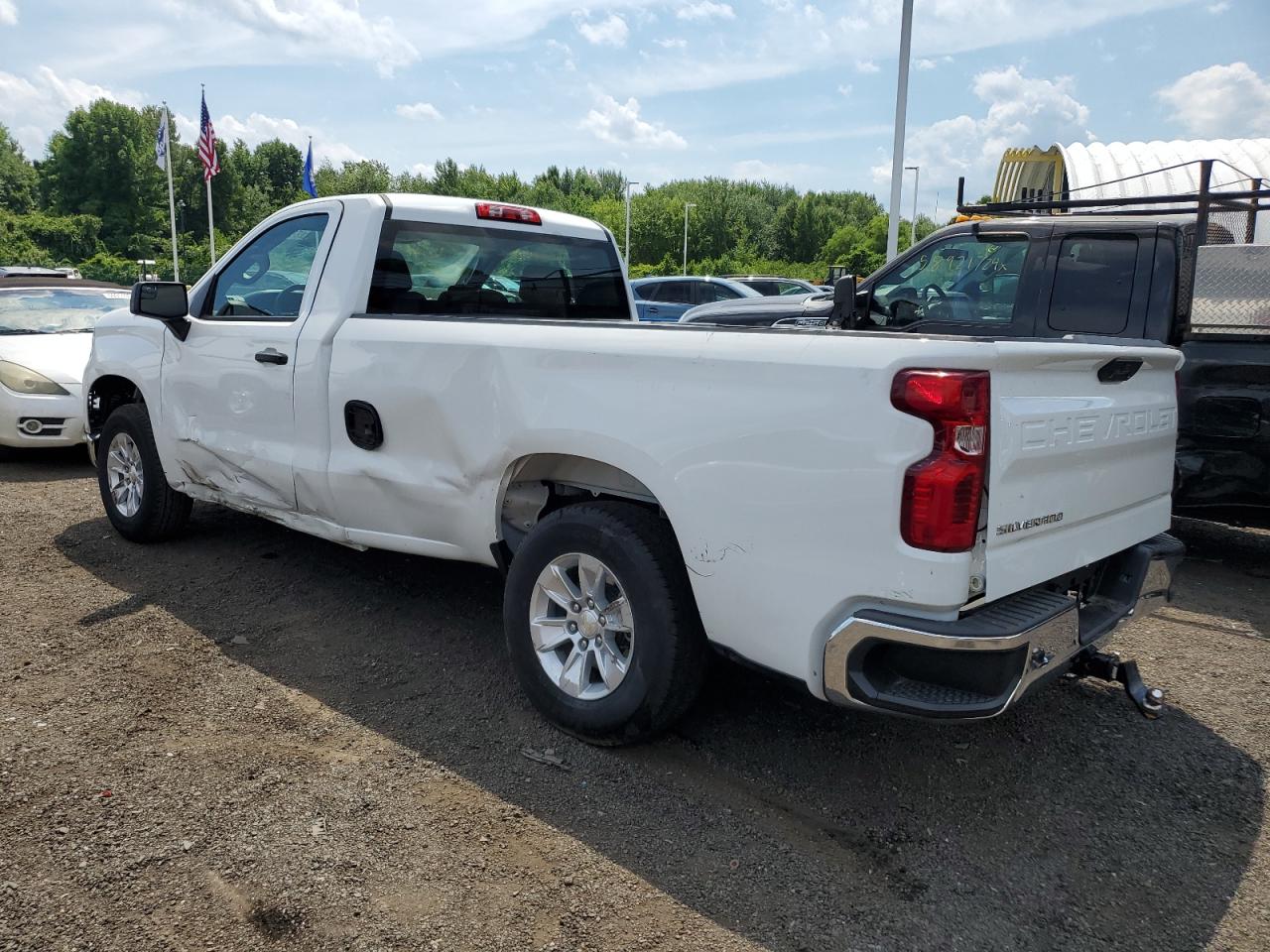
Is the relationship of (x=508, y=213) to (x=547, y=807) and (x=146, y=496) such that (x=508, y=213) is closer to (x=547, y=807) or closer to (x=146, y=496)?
(x=146, y=496)

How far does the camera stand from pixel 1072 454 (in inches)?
111

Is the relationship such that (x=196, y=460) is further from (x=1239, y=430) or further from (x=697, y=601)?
(x=1239, y=430)

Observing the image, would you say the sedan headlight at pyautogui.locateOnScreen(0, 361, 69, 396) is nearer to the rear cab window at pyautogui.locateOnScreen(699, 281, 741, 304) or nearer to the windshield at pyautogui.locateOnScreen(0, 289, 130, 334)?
the windshield at pyautogui.locateOnScreen(0, 289, 130, 334)

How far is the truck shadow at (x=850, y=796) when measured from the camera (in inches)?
102

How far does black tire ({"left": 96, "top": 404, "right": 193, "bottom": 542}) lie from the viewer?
5.51m

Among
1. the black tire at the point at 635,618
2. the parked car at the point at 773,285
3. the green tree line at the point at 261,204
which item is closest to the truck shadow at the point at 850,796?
the black tire at the point at 635,618

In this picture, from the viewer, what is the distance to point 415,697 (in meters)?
3.82

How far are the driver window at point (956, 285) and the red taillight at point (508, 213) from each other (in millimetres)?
2488

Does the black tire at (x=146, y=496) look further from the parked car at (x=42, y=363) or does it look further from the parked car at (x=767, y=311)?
the parked car at (x=767, y=311)

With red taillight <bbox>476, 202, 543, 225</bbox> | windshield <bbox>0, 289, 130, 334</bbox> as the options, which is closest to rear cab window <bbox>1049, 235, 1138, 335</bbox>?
red taillight <bbox>476, 202, 543, 225</bbox>

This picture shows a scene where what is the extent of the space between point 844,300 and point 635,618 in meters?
3.46

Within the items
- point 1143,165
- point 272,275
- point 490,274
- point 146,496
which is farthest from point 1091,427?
point 1143,165

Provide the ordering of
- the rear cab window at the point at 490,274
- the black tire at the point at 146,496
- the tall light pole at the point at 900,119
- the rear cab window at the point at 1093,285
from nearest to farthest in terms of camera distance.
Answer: the rear cab window at the point at 490,274
the rear cab window at the point at 1093,285
the black tire at the point at 146,496
the tall light pole at the point at 900,119

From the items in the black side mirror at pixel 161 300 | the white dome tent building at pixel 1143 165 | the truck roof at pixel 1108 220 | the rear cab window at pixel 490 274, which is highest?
the white dome tent building at pixel 1143 165
